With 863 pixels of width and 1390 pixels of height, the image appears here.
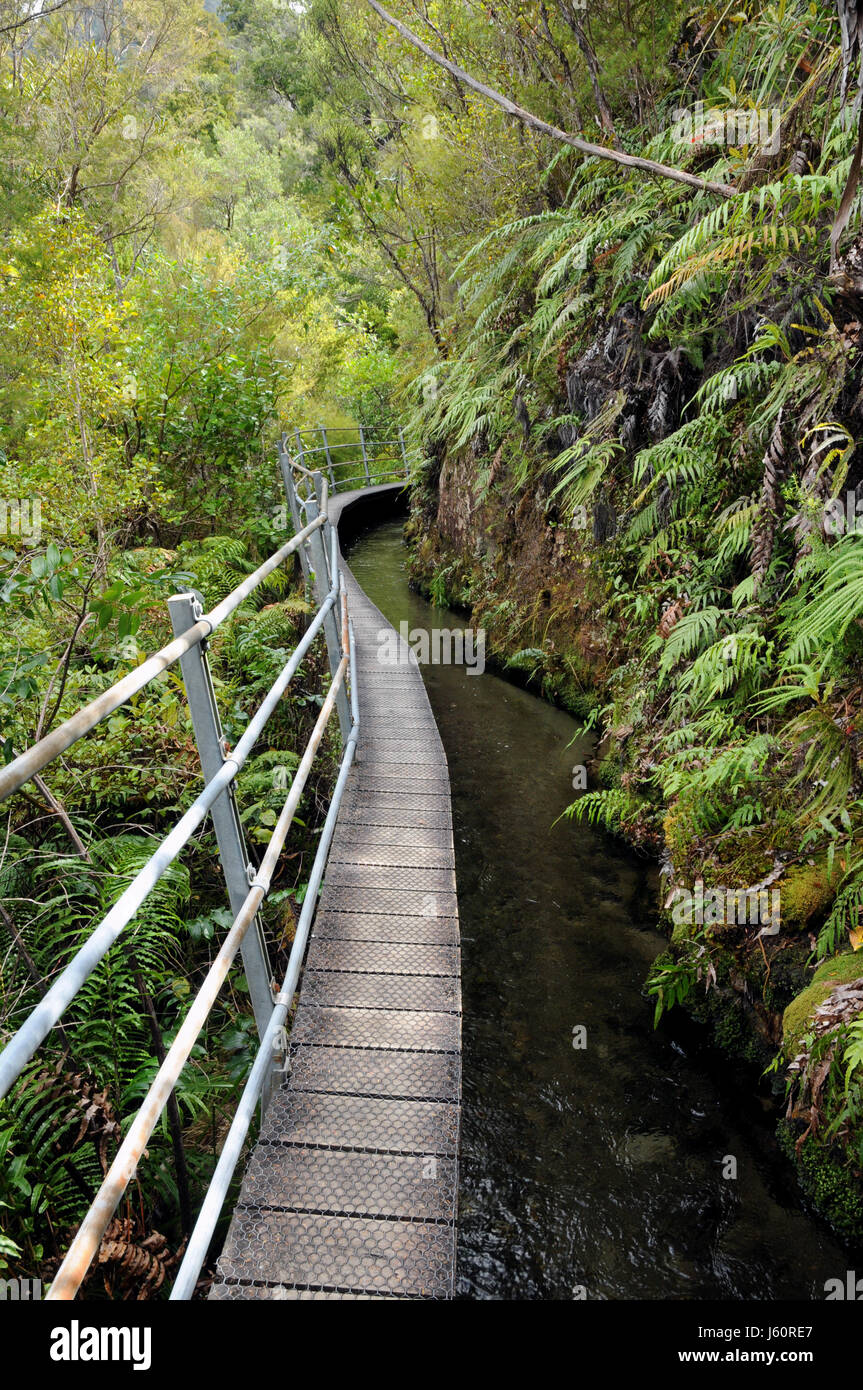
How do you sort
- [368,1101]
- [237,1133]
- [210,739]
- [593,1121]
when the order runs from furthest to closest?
[593,1121] → [368,1101] → [210,739] → [237,1133]

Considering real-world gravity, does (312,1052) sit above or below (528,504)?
below

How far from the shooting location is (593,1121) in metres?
3.29

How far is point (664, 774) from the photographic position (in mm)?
4395

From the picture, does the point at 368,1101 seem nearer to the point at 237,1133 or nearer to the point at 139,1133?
the point at 237,1133

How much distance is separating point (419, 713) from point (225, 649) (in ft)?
5.96

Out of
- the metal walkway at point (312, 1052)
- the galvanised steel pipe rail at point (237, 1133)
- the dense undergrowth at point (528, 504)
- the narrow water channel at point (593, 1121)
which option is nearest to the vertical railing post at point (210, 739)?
the metal walkway at point (312, 1052)

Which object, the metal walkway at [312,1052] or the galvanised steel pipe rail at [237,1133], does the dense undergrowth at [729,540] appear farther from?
the galvanised steel pipe rail at [237,1133]

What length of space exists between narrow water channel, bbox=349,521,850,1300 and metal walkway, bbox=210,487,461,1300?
0.77m

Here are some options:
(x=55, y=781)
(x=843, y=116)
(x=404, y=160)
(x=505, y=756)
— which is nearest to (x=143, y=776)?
(x=55, y=781)

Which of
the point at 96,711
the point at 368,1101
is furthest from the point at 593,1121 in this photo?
the point at 96,711

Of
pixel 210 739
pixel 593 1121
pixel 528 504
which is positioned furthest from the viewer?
pixel 528 504

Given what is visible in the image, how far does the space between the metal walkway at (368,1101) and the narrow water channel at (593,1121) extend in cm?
77

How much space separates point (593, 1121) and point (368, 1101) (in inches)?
49.7
